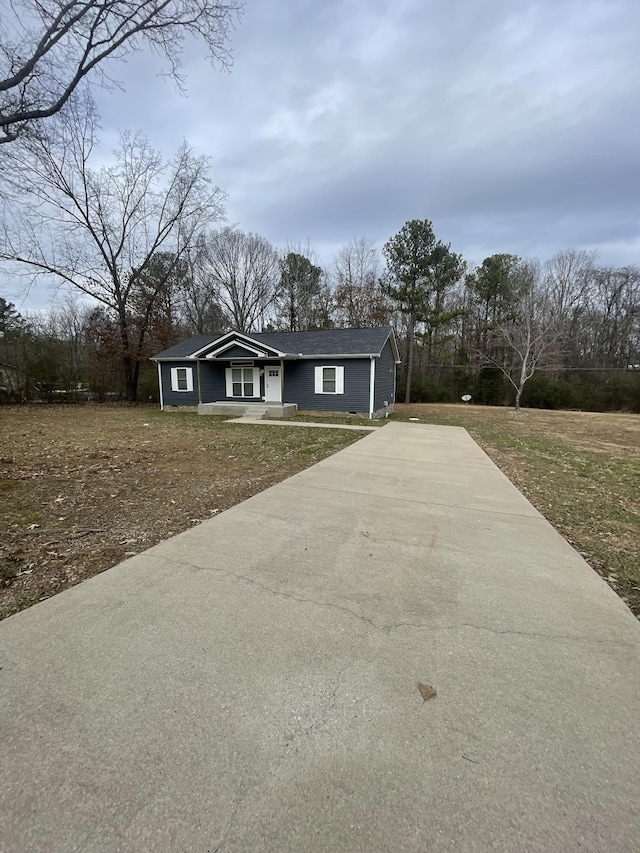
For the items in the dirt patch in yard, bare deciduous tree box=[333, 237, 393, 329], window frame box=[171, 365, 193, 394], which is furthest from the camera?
bare deciduous tree box=[333, 237, 393, 329]

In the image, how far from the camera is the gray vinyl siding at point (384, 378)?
15.4 m

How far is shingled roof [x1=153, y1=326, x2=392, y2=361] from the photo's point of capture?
15.2 m

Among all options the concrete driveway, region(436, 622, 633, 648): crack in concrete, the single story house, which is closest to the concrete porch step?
the single story house

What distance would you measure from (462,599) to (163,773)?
2053 mm

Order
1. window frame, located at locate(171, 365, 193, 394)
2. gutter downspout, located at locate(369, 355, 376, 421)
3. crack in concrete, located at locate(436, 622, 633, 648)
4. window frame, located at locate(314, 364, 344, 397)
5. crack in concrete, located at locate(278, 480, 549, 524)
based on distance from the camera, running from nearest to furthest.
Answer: crack in concrete, located at locate(436, 622, 633, 648) < crack in concrete, located at locate(278, 480, 549, 524) < gutter downspout, located at locate(369, 355, 376, 421) < window frame, located at locate(314, 364, 344, 397) < window frame, located at locate(171, 365, 193, 394)

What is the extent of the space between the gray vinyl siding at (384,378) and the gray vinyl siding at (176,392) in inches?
350

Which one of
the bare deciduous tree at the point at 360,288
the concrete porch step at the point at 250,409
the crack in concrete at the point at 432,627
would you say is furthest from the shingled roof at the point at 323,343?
the crack in concrete at the point at 432,627

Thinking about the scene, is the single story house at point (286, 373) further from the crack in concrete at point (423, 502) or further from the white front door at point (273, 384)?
the crack in concrete at point (423, 502)

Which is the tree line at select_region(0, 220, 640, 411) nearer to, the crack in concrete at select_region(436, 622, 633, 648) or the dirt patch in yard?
the dirt patch in yard

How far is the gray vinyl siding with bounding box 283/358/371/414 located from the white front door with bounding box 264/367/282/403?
31cm

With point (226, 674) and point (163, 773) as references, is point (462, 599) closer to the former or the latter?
point (226, 674)

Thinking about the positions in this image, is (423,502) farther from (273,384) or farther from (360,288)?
(360,288)

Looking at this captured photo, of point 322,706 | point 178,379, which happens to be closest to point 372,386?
point 178,379

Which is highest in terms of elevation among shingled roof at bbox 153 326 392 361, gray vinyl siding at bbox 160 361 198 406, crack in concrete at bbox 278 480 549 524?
shingled roof at bbox 153 326 392 361
